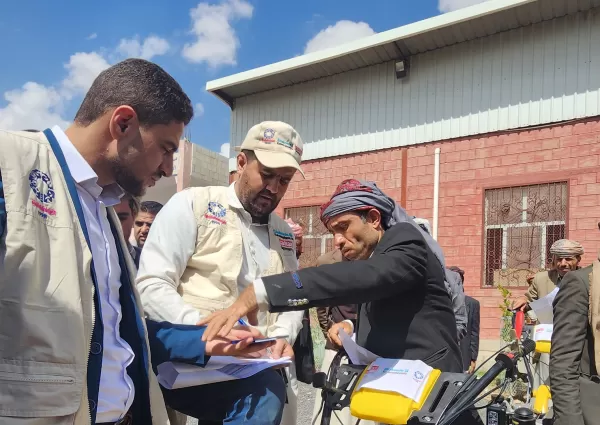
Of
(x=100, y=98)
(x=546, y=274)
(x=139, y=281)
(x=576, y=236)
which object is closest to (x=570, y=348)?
(x=139, y=281)

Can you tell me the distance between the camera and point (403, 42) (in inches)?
450

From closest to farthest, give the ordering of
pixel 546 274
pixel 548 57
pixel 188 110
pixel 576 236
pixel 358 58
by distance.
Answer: pixel 188 110
pixel 546 274
pixel 576 236
pixel 548 57
pixel 358 58

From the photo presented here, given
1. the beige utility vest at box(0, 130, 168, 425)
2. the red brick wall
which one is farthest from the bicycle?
the red brick wall

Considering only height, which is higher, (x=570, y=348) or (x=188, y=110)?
(x=188, y=110)

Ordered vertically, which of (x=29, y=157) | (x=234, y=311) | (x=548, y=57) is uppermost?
(x=548, y=57)

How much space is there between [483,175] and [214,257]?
8879 millimetres

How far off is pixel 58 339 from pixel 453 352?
5.84ft

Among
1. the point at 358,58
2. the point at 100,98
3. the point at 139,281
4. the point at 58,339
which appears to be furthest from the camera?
the point at 358,58

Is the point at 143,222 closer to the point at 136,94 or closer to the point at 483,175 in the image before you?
the point at 136,94

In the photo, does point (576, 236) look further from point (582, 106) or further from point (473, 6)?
point (473, 6)

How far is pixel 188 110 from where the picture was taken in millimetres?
1930

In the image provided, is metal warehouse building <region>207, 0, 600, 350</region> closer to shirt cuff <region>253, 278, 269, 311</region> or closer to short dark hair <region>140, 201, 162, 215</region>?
short dark hair <region>140, 201, 162, 215</region>

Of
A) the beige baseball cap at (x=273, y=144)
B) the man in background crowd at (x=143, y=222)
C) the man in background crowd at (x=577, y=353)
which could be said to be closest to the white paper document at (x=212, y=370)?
the beige baseball cap at (x=273, y=144)

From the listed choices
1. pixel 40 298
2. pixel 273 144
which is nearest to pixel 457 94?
pixel 273 144
